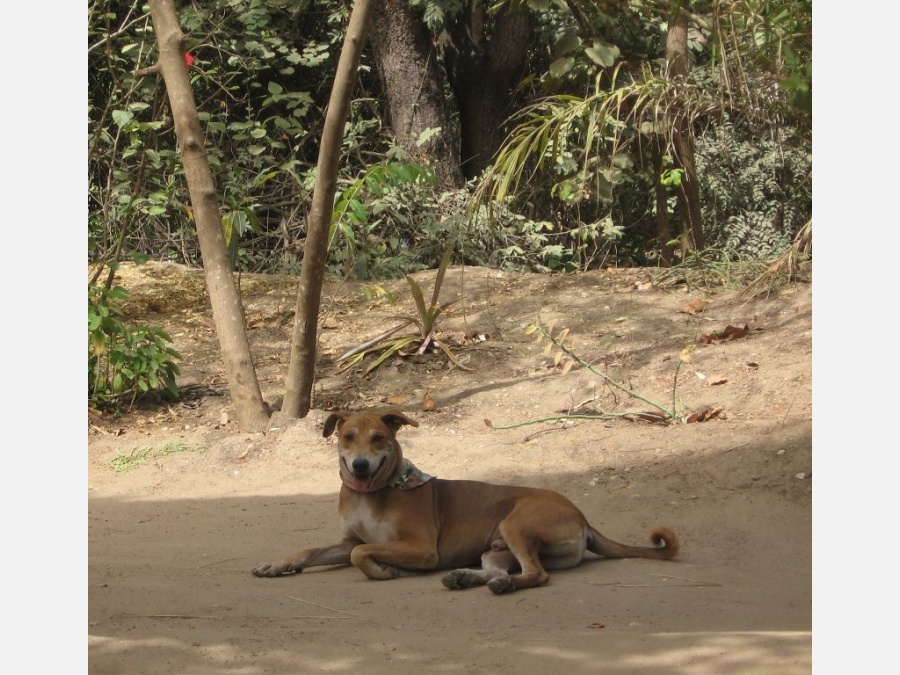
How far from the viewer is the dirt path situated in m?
3.94

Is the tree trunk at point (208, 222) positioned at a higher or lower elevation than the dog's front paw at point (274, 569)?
higher

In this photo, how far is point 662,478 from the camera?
677cm

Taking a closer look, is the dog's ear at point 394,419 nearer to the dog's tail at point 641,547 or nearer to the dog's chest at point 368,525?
the dog's chest at point 368,525

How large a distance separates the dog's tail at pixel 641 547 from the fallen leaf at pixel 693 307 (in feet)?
15.6

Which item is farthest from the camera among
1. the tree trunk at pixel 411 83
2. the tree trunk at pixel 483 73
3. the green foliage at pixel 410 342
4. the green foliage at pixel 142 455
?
the tree trunk at pixel 483 73

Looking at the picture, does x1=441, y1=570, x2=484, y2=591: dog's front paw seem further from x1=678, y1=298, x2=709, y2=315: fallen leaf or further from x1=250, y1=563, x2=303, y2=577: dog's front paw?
x1=678, y1=298, x2=709, y2=315: fallen leaf

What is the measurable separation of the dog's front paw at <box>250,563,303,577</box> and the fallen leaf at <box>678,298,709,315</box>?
5676mm

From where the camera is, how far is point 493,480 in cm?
716

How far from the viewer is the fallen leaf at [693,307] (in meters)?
10.1

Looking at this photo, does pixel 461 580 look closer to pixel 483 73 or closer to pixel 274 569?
pixel 274 569

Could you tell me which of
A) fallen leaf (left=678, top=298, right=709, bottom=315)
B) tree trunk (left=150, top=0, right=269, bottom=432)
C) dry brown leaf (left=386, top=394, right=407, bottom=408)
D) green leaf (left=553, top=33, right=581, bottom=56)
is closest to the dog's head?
tree trunk (left=150, top=0, right=269, bottom=432)

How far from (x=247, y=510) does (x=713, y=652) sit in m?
3.90

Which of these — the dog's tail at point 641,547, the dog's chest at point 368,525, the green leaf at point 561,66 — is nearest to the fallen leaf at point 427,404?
the dog's chest at point 368,525

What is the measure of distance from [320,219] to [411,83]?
6.48m
